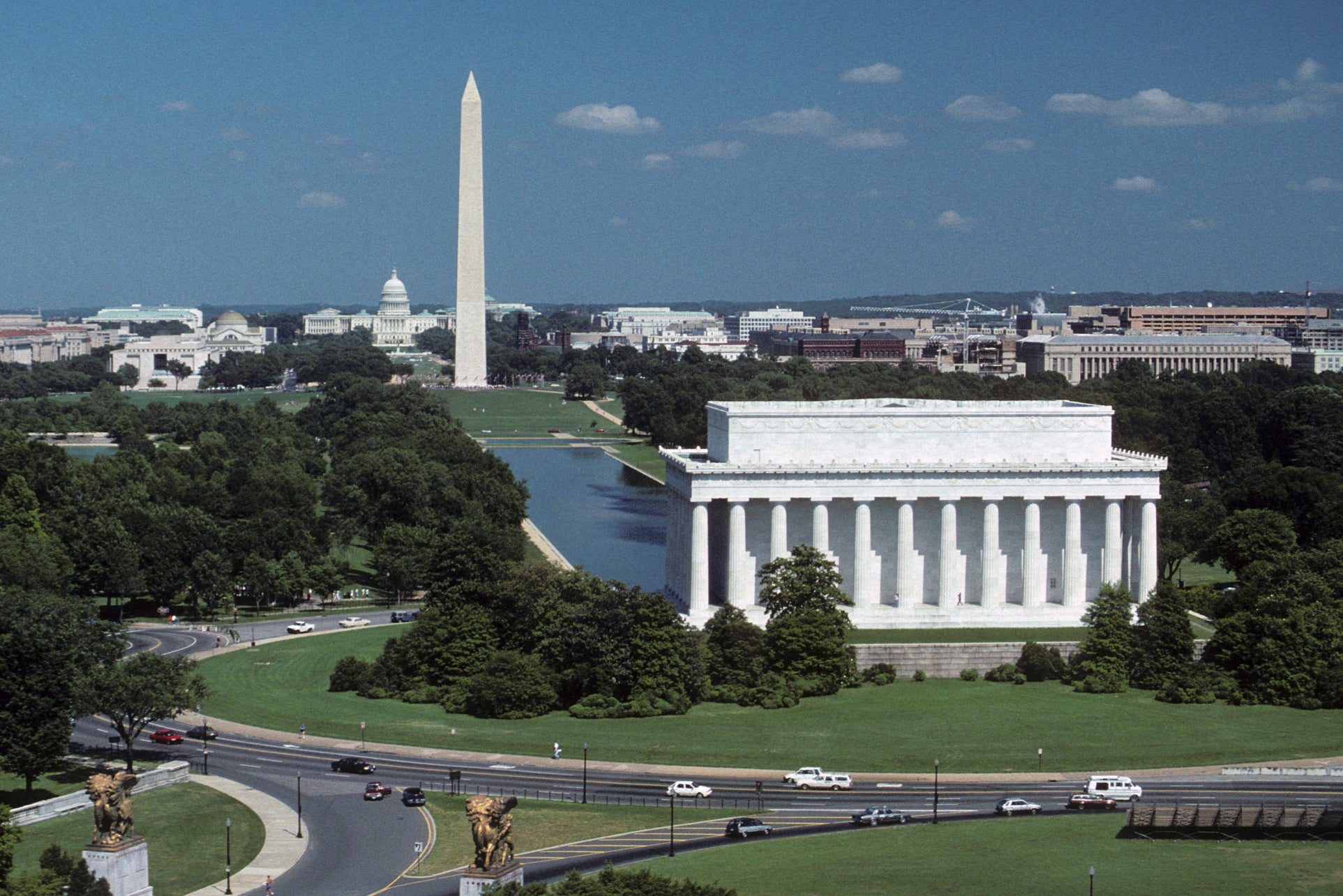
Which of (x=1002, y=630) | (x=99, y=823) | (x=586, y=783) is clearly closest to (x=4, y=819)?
(x=99, y=823)

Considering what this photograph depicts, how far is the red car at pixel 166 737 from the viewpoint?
7519 centimetres

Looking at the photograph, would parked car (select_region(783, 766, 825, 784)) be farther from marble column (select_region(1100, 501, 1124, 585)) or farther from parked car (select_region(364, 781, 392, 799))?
marble column (select_region(1100, 501, 1124, 585))

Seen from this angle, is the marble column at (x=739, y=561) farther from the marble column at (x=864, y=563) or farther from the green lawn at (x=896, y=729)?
the green lawn at (x=896, y=729)

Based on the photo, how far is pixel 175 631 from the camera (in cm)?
10212

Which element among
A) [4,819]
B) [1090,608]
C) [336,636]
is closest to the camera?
[4,819]

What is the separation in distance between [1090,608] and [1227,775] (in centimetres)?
1868

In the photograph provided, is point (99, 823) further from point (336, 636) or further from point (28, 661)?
point (336, 636)

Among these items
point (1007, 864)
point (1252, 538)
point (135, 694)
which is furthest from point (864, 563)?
point (135, 694)

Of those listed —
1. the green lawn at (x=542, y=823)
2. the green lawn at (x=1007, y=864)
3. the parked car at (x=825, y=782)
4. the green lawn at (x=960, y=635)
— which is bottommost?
the green lawn at (x=542, y=823)

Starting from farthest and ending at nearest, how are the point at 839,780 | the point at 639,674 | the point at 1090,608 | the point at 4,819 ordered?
the point at 1090,608, the point at 639,674, the point at 839,780, the point at 4,819

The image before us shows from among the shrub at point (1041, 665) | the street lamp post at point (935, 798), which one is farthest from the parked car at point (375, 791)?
the shrub at point (1041, 665)

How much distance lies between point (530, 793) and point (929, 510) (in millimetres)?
32902

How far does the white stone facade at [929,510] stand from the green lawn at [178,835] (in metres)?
30.0

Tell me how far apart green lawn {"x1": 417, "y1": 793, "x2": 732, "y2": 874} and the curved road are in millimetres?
680
